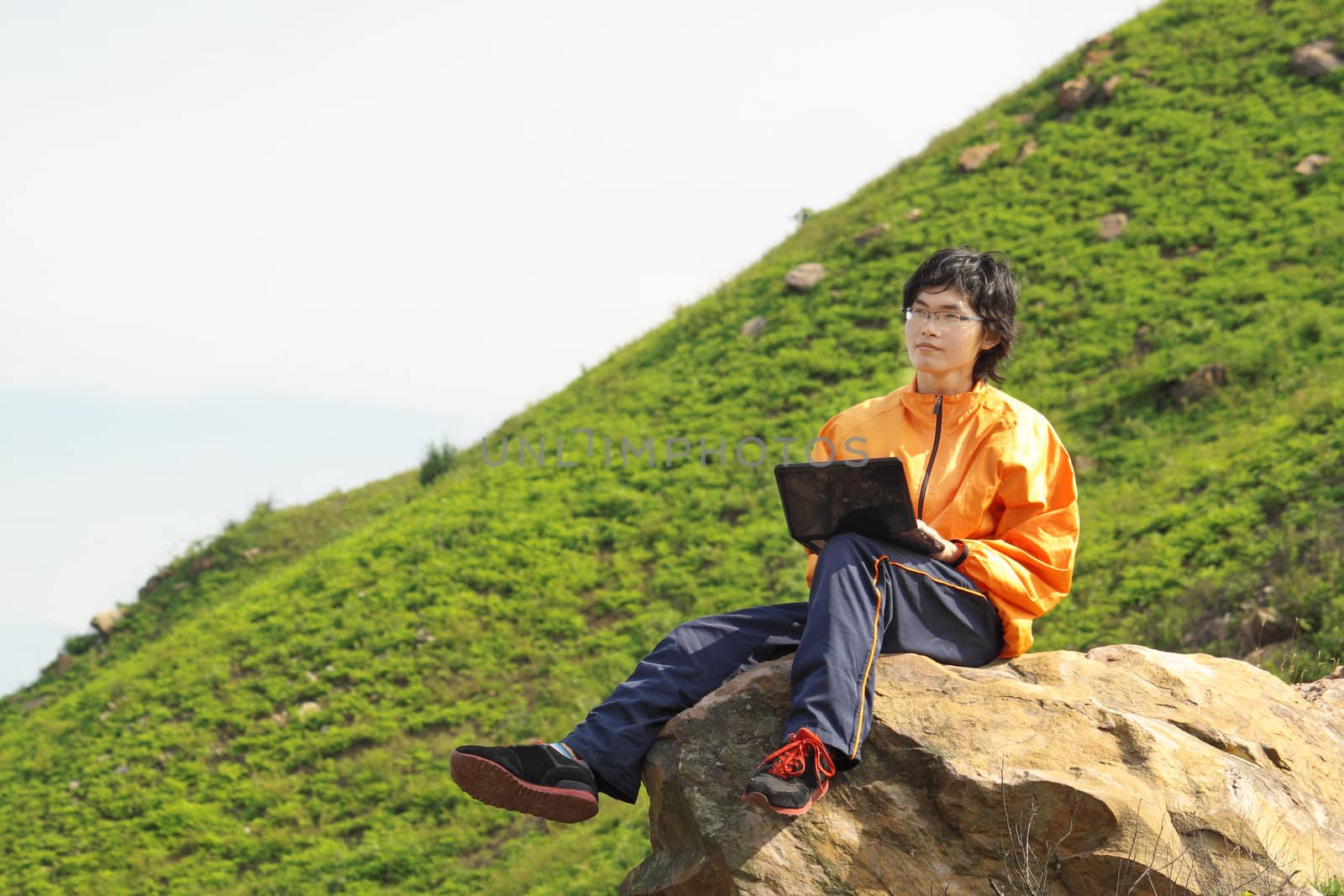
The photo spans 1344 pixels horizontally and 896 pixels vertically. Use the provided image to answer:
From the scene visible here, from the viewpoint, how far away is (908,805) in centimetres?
363

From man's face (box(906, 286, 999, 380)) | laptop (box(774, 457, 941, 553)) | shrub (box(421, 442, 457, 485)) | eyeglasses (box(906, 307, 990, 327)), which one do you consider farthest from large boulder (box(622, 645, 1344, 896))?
shrub (box(421, 442, 457, 485))

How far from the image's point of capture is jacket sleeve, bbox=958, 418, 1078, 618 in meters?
3.96

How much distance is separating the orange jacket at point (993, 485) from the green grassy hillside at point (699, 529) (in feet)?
10.9

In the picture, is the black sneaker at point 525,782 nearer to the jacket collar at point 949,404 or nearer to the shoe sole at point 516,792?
the shoe sole at point 516,792

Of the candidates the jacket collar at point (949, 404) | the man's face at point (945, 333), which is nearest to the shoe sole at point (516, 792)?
the jacket collar at point (949, 404)

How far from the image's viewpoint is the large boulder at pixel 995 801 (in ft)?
11.4

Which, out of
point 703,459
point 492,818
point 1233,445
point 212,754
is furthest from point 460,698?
point 1233,445

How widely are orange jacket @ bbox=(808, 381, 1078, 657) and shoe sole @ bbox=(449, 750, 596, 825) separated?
110cm

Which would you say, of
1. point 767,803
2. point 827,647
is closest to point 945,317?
point 827,647

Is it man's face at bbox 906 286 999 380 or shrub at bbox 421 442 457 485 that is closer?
man's face at bbox 906 286 999 380

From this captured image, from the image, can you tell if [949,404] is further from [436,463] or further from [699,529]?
[436,463]

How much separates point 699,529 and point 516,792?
9.71 m

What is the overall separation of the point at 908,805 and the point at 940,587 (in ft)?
2.41

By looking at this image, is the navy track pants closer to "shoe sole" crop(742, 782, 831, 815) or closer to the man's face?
"shoe sole" crop(742, 782, 831, 815)
